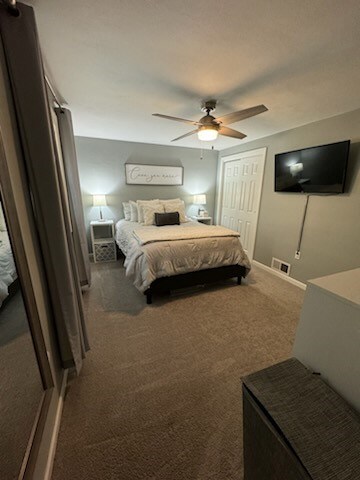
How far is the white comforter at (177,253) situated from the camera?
2.39 metres

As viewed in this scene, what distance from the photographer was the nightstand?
3.69 meters

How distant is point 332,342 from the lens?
32.0 inches

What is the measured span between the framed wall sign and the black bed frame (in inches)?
96.9

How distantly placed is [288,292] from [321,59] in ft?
8.31

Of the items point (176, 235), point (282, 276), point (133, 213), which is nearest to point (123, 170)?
point (133, 213)

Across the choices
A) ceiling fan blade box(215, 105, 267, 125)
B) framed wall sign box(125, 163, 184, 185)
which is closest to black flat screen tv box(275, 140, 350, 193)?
ceiling fan blade box(215, 105, 267, 125)

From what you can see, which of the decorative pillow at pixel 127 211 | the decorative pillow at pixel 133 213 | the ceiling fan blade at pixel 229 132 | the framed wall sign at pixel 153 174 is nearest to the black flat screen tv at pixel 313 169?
the ceiling fan blade at pixel 229 132

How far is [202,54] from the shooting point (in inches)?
55.1

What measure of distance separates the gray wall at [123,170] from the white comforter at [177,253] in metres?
1.55

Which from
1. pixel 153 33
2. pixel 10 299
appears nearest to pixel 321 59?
pixel 153 33

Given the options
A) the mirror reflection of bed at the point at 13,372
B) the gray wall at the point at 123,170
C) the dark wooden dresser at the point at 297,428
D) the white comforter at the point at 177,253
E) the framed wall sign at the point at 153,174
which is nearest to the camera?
the dark wooden dresser at the point at 297,428

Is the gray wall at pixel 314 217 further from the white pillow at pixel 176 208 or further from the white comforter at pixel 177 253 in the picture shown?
the white pillow at pixel 176 208

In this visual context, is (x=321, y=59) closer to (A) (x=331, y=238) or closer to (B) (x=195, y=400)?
(A) (x=331, y=238)

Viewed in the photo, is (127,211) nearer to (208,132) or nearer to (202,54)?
(208,132)
